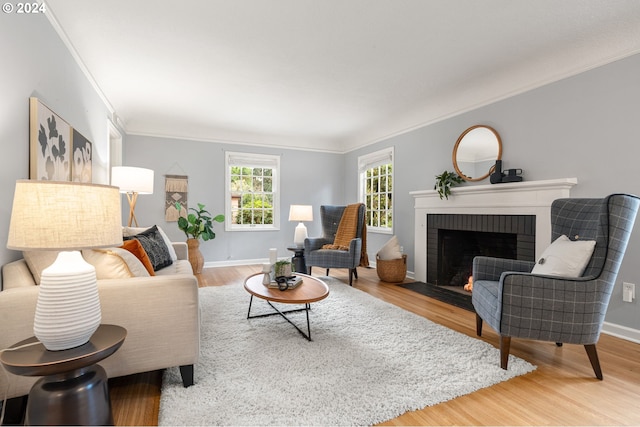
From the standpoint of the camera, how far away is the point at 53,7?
2.17 m

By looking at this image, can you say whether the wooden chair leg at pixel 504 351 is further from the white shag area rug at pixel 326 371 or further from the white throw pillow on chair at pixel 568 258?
the white throw pillow on chair at pixel 568 258

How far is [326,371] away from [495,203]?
2553 millimetres

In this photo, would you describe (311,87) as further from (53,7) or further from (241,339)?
(241,339)

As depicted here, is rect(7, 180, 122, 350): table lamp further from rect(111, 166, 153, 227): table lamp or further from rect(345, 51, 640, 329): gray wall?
rect(345, 51, 640, 329): gray wall

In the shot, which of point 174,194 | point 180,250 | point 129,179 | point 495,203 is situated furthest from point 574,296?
point 174,194

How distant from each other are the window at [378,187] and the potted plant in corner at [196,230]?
2527mm

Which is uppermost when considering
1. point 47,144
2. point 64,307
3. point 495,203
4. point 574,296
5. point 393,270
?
point 47,144

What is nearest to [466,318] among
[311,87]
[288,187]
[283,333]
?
[283,333]

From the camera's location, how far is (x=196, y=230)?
4832 mm

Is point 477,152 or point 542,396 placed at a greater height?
point 477,152

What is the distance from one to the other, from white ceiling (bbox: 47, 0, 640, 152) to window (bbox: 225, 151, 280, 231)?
1338 millimetres

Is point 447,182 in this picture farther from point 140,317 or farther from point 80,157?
point 80,157

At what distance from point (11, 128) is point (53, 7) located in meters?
1.06

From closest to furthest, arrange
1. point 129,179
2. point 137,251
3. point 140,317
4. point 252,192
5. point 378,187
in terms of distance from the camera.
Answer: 1. point 140,317
2. point 137,251
3. point 129,179
4. point 378,187
5. point 252,192
